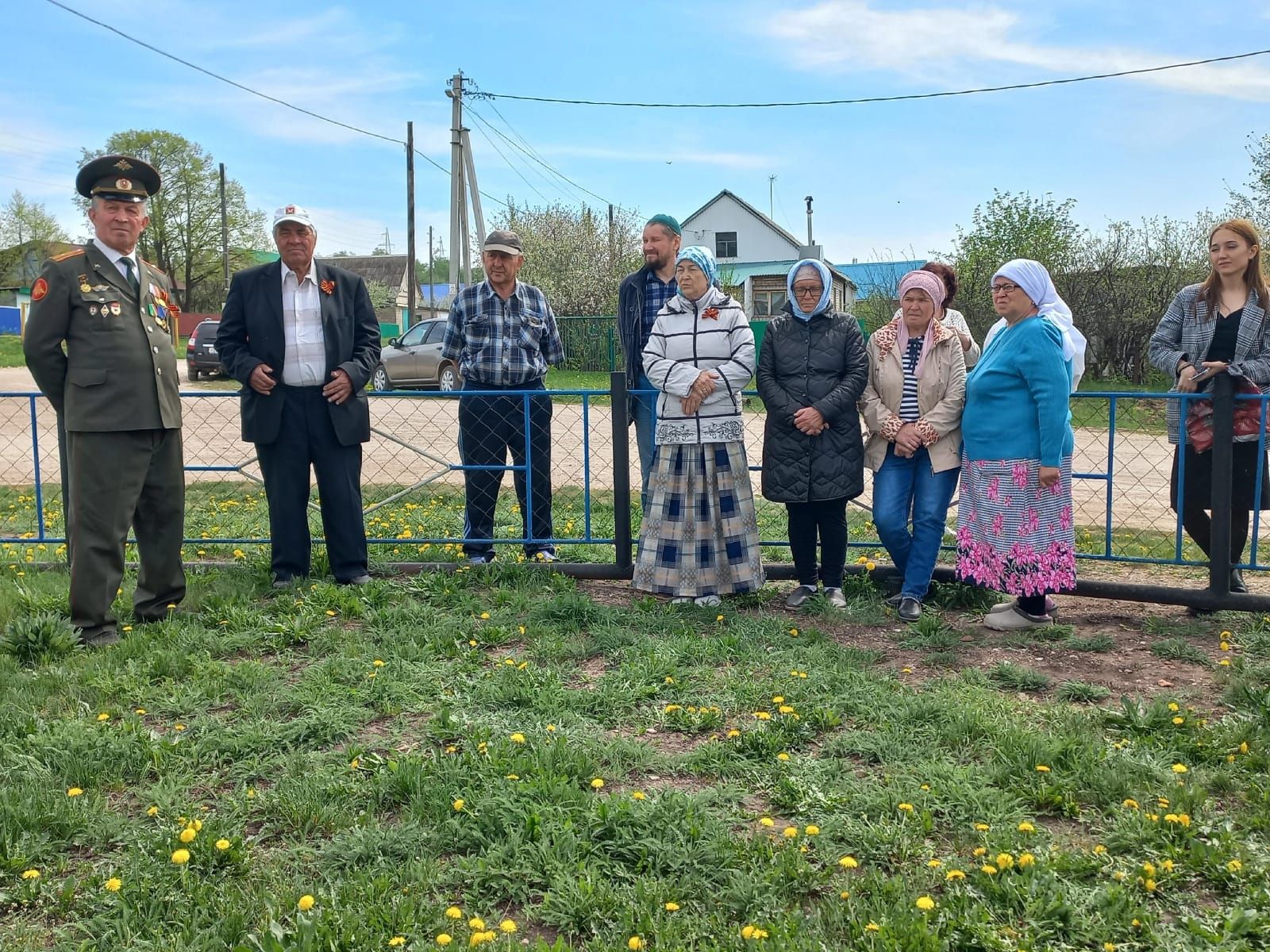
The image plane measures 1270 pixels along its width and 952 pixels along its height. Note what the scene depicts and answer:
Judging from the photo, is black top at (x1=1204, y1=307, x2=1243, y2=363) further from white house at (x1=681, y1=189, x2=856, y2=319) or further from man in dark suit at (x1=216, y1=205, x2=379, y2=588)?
white house at (x1=681, y1=189, x2=856, y2=319)

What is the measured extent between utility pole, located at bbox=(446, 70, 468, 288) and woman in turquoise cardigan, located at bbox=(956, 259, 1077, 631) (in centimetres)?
1906

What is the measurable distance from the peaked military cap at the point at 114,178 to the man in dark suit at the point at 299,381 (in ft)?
2.20

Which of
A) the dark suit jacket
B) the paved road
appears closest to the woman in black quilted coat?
the paved road

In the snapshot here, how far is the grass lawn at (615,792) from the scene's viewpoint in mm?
2488

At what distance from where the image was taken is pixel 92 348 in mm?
4664

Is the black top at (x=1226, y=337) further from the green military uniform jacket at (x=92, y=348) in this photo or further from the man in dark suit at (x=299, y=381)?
the green military uniform jacket at (x=92, y=348)

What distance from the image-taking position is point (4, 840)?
111 inches

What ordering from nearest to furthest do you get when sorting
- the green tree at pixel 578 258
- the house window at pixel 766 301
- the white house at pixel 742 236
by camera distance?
the green tree at pixel 578 258 → the house window at pixel 766 301 → the white house at pixel 742 236

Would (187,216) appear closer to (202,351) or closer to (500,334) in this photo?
(202,351)

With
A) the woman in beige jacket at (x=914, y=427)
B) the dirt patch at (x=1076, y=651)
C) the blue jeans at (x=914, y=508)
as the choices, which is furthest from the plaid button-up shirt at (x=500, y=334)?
the blue jeans at (x=914, y=508)

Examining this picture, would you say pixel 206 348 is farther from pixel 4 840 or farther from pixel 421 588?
pixel 4 840

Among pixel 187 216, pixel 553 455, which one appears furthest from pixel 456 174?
pixel 187 216

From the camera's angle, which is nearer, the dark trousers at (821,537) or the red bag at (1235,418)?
the red bag at (1235,418)

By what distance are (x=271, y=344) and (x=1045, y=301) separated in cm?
378
